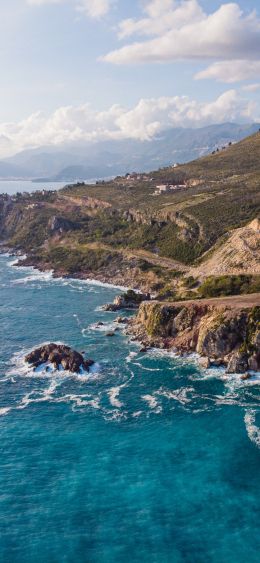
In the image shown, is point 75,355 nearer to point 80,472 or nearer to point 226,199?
point 80,472

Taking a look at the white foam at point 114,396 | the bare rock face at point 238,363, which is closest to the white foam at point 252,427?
the bare rock face at point 238,363

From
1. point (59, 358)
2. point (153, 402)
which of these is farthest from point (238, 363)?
point (59, 358)

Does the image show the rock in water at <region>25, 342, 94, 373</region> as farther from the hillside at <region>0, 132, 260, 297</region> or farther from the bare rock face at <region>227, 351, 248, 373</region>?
the hillside at <region>0, 132, 260, 297</region>

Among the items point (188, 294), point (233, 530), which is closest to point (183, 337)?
point (188, 294)

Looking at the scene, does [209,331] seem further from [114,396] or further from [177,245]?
[177,245]

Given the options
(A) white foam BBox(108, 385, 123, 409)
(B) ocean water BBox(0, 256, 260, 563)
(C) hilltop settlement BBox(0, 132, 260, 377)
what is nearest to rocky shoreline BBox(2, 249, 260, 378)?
(C) hilltop settlement BBox(0, 132, 260, 377)

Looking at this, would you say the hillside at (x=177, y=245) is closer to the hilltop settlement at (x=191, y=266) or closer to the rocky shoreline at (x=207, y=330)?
the hilltop settlement at (x=191, y=266)
